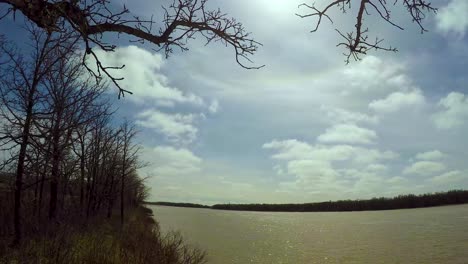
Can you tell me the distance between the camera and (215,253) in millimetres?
29781

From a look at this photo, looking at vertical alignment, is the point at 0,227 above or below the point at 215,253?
above

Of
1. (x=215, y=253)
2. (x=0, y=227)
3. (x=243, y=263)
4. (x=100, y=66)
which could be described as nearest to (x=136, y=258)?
(x=100, y=66)

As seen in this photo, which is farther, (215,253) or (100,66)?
(215,253)

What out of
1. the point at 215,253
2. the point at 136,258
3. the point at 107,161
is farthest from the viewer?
the point at 107,161

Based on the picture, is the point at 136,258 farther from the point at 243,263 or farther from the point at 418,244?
the point at 418,244

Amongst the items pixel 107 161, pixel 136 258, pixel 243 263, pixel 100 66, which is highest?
pixel 107 161

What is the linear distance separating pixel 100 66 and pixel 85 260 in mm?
7164

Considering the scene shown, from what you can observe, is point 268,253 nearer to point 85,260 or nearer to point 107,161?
point 107,161

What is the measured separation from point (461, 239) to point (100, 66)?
104 feet

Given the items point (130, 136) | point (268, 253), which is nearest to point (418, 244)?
point (268, 253)

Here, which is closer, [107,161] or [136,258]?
[136,258]

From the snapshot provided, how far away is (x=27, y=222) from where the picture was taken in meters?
17.4

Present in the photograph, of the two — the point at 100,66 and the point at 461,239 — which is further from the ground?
the point at 100,66

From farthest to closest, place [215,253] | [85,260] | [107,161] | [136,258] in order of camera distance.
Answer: [107,161] < [215,253] < [136,258] < [85,260]
